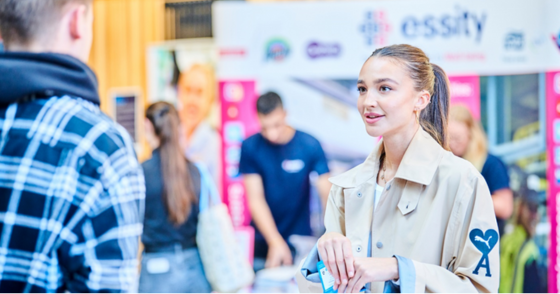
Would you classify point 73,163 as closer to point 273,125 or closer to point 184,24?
point 273,125

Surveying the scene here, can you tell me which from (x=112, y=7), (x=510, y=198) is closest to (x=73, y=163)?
(x=510, y=198)

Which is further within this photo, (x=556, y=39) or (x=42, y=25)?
(x=556, y=39)

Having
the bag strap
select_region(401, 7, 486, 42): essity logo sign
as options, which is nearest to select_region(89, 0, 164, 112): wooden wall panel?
the bag strap

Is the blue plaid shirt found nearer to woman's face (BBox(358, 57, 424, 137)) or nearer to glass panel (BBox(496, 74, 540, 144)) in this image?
woman's face (BBox(358, 57, 424, 137))

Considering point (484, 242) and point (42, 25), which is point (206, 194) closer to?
point (42, 25)

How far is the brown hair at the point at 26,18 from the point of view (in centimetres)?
122

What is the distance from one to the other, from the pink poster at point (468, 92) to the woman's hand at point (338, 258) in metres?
2.70

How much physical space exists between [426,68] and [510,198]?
247cm

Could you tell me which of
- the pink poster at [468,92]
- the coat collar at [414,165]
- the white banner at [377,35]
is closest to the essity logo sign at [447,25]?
the white banner at [377,35]

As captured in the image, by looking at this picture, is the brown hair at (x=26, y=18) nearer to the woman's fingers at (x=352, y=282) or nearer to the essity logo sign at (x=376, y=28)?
the woman's fingers at (x=352, y=282)

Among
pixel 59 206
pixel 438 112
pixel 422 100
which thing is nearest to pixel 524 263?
pixel 438 112

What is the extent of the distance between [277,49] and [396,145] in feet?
8.66

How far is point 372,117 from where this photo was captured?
4.30ft

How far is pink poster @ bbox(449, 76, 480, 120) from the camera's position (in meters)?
3.64
